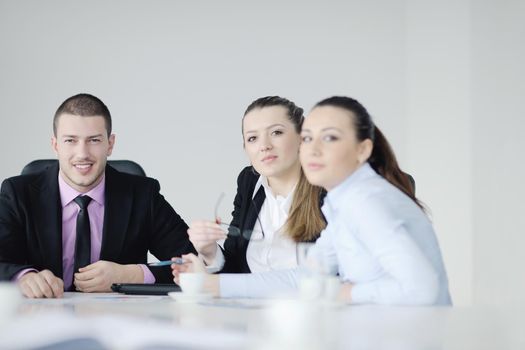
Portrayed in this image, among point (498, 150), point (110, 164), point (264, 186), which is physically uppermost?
point (498, 150)

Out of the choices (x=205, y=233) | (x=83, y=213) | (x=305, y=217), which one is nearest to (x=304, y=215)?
(x=305, y=217)

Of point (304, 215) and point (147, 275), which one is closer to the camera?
point (304, 215)

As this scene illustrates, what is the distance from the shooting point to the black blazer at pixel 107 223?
9.71 feet

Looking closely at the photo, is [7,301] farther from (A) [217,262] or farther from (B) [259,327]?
(A) [217,262]

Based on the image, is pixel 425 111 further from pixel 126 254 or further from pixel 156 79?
pixel 126 254

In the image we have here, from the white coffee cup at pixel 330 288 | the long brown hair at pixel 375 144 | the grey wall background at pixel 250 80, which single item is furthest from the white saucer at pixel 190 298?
the grey wall background at pixel 250 80

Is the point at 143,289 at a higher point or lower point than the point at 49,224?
lower

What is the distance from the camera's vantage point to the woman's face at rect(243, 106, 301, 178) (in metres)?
2.95

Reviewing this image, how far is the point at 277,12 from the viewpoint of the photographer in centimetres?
551

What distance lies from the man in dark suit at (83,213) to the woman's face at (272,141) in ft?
1.73

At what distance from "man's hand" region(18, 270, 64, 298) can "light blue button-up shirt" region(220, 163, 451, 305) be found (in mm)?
513

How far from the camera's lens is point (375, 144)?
2.22 meters

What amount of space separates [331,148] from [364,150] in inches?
4.1

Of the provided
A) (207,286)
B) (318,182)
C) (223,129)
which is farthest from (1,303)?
(223,129)
